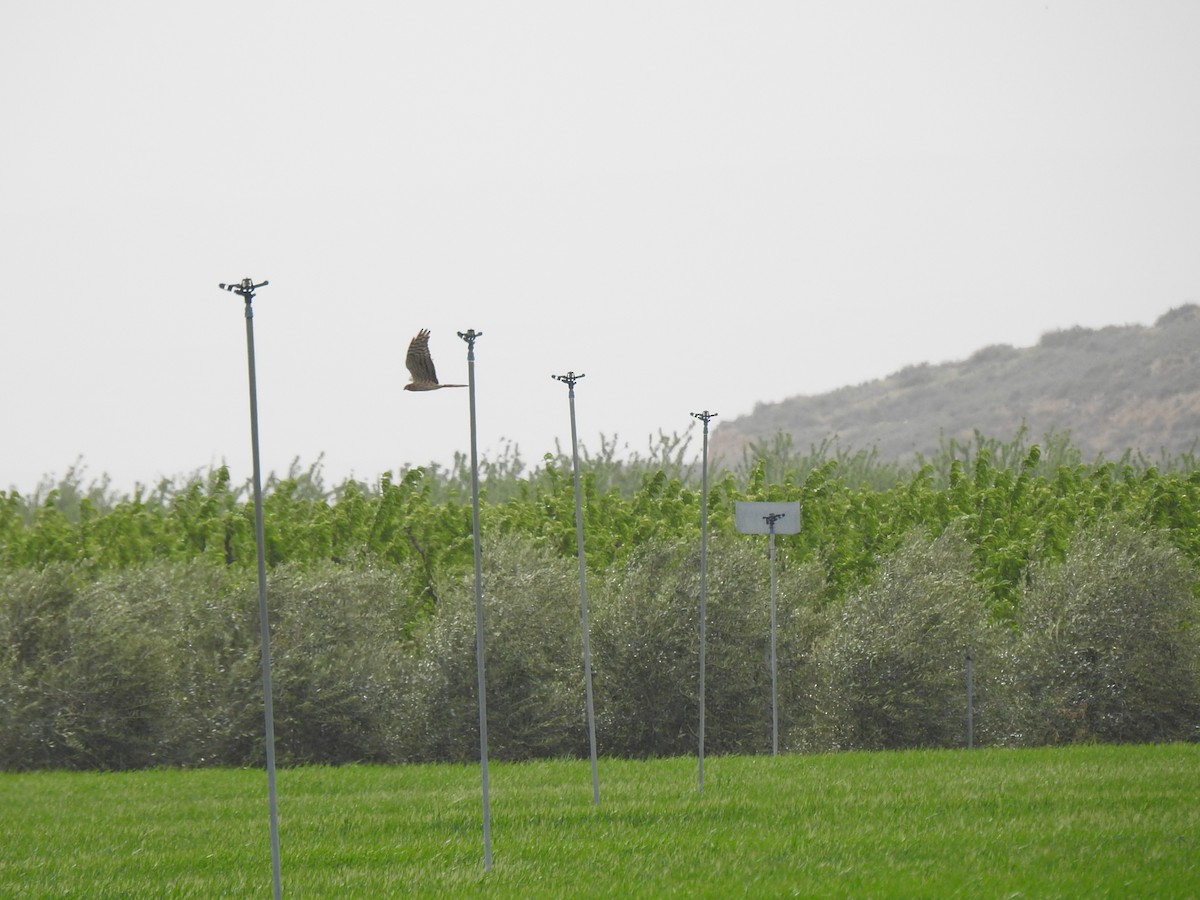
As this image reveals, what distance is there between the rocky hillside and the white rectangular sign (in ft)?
348

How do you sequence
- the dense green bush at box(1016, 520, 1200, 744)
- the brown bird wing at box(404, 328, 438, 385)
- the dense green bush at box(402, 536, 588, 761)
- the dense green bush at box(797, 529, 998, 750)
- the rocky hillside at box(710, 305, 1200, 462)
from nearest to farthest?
1. the brown bird wing at box(404, 328, 438, 385)
2. the dense green bush at box(1016, 520, 1200, 744)
3. the dense green bush at box(797, 529, 998, 750)
4. the dense green bush at box(402, 536, 588, 761)
5. the rocky hillside at box(710, 305, 1200, 462)

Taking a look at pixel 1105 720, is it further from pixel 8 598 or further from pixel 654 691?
pixel 8 598

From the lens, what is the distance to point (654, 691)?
2716cm

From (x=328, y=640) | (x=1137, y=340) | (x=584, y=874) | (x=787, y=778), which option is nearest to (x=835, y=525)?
(x=328, y=640)

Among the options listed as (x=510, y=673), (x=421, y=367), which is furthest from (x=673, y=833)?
(x=510, y=673)

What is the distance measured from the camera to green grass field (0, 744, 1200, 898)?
12.1 m

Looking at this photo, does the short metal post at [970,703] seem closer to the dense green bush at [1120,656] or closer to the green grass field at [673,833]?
the dense green bush at [1120,656]

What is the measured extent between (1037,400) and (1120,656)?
129 m

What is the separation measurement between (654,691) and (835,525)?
11.7 metres

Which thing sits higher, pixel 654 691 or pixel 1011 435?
pixel 1011 435

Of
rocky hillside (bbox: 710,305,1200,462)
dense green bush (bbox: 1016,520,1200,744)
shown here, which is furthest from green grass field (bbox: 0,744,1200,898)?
rocky hillside (bbox: 710,305,1200,462)

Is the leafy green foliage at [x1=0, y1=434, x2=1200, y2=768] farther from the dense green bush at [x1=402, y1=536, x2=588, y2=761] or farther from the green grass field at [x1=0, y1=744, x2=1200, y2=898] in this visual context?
the green grass field at [x1=0, y1=744, x2=1200, y2=898]

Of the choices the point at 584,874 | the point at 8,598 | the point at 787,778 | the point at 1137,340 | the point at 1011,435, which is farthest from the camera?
the point at 1137,340

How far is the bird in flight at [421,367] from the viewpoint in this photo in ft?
39.0
